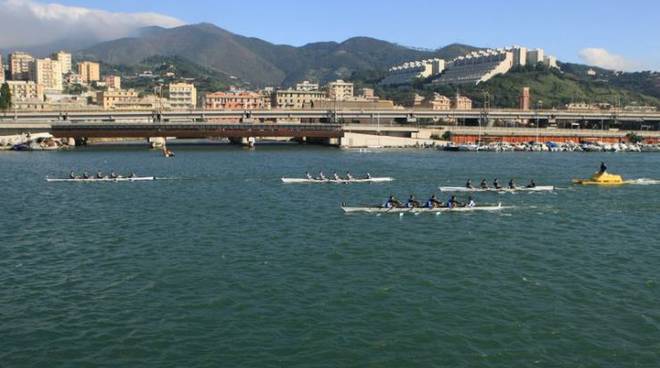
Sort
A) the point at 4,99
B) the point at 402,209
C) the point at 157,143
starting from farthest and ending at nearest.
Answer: the point at 4,99
the point at 157,143
the point at 402,209

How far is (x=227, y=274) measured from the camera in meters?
28.7

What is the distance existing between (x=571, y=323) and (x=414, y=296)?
19.9 ft

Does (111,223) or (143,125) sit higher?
(143,125)

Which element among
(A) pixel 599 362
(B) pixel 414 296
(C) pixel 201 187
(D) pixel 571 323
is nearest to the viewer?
(A) pixel 599 362

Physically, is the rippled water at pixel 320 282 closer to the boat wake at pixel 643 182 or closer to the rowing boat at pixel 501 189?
the rowing boat at pixel 501 189

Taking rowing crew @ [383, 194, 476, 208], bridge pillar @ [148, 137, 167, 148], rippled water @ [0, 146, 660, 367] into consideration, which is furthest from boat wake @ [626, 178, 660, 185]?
bridge pillar @ [148, 137, 167, 148]

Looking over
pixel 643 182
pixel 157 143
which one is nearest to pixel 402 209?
pixel 643 182

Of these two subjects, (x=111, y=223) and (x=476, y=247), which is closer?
(x=476, y=247)

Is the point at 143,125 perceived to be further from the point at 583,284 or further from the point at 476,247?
the point at 583,284

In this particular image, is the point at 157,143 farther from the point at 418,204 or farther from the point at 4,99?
the point at 418,204

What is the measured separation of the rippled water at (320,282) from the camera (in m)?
20.5

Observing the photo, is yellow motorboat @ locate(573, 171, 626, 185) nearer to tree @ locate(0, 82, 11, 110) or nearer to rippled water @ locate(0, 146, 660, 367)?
rippled water @ locate(0, 146, 660, 367)

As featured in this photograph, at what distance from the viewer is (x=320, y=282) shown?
90.5ft

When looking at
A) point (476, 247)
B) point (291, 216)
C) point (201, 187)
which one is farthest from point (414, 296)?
point (201, 187)
